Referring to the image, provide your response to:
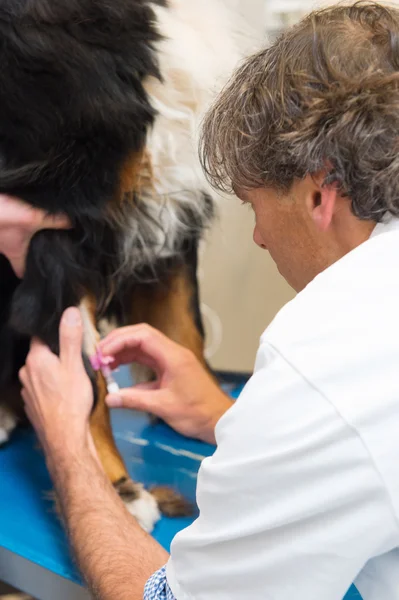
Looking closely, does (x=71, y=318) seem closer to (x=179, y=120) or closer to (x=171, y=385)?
(x=171, y=385)

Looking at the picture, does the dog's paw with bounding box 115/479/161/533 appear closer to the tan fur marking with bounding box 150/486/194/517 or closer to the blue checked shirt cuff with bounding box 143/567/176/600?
the tan fur marking with bounding box 150/486/194/517

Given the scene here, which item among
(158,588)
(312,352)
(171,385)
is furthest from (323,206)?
(171,385)

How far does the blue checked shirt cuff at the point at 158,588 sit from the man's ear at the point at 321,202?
326mm

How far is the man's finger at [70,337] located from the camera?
0.98 meters

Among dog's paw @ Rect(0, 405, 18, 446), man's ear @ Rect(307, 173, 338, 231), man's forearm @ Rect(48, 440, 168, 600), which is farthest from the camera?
dog's paw @ Rect(0, 405, 18, 446)

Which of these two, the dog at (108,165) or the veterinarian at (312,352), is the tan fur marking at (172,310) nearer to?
the dog at (108,165)

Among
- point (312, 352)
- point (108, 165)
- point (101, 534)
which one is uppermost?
point (312, 352)

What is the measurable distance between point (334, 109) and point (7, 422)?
2.59 ft

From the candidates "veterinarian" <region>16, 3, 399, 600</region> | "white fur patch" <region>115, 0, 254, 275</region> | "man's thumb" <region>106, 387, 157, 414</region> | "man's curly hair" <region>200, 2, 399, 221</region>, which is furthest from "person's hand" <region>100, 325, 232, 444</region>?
"man's curly hair" <region>200, 2, 399, 221</region>

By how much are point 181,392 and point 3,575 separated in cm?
35

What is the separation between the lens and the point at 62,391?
0.97m

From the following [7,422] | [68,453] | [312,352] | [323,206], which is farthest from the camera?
[7,422]

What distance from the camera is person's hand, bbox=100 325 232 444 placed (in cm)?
106

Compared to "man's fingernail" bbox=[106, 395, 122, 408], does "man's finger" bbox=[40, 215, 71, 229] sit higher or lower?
higher
